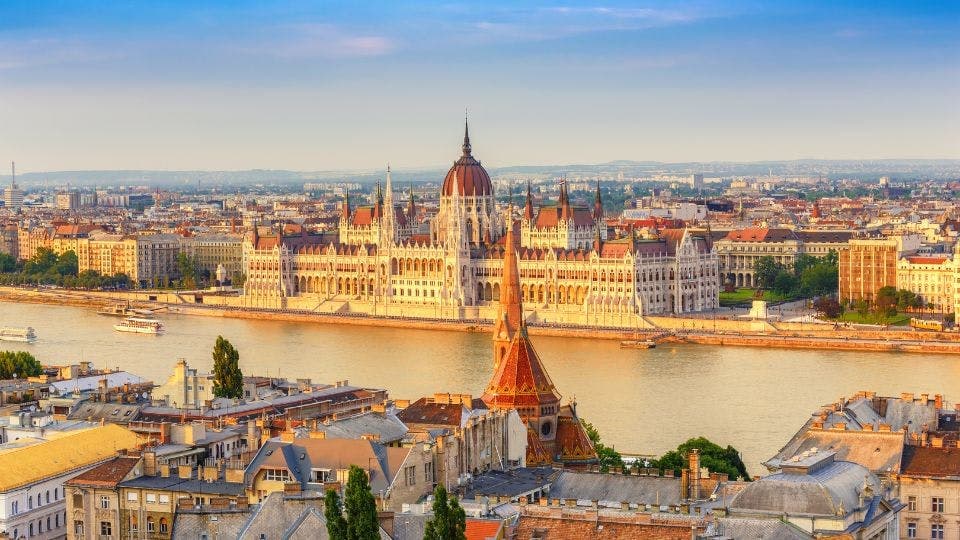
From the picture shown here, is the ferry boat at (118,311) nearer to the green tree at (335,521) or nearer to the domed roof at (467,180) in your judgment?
the domed roof at (467,180)

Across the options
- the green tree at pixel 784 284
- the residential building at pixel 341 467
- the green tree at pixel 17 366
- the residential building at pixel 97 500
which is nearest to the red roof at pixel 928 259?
the green tree at pixel 784 284

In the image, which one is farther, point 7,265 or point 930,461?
point 7,265

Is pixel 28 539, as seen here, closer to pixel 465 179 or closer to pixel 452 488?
pixel 452 488

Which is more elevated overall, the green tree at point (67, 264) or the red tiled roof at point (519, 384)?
the red tiled roof at point (519, 384)

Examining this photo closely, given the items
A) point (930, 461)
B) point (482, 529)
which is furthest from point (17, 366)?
point (482, 529)

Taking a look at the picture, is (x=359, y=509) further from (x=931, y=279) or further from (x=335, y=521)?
(x=931, y=279)

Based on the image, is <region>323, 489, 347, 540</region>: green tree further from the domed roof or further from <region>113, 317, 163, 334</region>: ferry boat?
the domed roof

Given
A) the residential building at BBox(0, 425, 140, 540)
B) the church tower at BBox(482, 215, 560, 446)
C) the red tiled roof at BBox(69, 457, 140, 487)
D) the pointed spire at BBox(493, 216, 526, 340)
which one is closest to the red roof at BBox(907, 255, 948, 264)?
the pointed spire at BBox(493, 216, 526, 340)
